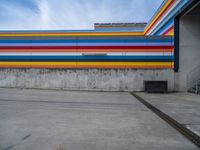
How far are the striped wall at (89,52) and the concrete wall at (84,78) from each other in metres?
0.49

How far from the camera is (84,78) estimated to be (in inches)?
687

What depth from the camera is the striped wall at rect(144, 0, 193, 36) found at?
52.4ft

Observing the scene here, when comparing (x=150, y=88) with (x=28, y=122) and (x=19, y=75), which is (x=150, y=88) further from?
(x=28, y=122)

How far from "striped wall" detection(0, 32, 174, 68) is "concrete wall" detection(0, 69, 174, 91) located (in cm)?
49

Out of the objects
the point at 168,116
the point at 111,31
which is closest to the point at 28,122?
the point at 168,116

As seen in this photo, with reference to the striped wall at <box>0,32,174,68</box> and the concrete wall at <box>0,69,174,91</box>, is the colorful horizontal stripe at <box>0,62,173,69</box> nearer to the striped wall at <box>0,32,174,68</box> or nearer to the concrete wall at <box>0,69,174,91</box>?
the striped wall at <box>0,32,174,68</box>

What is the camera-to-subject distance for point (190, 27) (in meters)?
16.4

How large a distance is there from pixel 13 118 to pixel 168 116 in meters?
4.44

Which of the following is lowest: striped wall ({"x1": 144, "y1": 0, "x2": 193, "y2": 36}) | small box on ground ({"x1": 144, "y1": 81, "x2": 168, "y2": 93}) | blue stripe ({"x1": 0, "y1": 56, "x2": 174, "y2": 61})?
small box on ground ({"x1": 144, "y1": 81, "x2": 168, "y2": 93})

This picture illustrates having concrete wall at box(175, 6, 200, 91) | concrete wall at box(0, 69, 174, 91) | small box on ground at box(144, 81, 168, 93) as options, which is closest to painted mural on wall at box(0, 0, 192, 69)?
concrete wall at box(0, 69, 174, 91)

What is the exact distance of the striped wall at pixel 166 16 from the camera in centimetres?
1596

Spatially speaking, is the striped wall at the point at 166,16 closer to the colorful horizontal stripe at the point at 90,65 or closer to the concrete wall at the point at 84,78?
the colorful horizontal stripe at the point at 90,65

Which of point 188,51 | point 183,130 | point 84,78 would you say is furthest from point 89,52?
point 183,130

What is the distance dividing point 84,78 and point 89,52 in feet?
6.78
